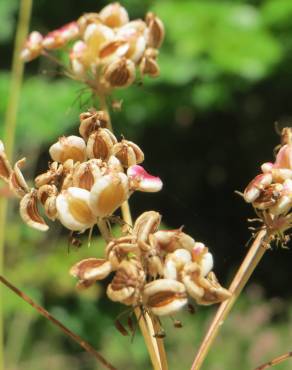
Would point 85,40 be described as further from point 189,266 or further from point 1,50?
point 1,50

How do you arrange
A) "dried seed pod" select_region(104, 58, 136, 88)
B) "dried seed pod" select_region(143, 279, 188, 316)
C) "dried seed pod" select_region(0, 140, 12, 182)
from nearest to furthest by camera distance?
1. "dried seed pod" select_region(143, 279, 188, 316)
2. "dried seed pod" select_region(0, 140, 12, 182)
3. "dried seed pod" select_region(104, 58, 136, 88)

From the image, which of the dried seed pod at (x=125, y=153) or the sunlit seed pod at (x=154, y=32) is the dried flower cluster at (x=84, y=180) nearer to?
the dried seed pod at (x=125, y=153)

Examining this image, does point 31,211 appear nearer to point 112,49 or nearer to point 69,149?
point 69,149

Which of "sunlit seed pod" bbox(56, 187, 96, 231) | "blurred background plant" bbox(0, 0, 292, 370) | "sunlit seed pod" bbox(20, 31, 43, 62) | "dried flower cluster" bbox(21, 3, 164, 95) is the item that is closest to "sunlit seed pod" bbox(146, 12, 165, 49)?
"dried flower cluster" bbox(21, 3, 164, 95)

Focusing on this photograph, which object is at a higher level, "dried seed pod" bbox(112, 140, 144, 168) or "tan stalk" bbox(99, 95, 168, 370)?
"dried seed pod" bbox(112, 140, 144, 168)

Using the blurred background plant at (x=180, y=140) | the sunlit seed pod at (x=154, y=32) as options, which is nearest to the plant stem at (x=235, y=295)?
the sunlit seed pod at (x=154, y=32)

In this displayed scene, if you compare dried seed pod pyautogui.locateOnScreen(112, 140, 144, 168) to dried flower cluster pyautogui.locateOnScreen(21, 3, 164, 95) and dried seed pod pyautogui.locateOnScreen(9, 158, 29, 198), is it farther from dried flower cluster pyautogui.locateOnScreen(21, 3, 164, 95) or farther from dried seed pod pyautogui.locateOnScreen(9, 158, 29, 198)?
dried flower cluster pyautogui.locateOnScreen(21, 3, 164, 95)

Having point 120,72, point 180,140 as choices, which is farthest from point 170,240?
point 180,140
